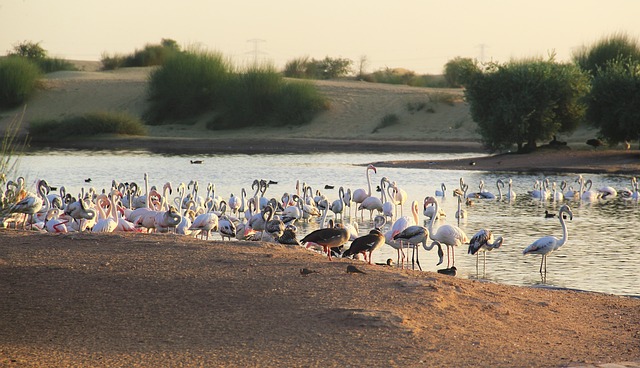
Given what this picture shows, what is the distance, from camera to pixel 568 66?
1722 inches

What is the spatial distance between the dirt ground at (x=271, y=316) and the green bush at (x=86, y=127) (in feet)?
159

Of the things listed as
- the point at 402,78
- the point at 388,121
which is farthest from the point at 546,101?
the point at 402,78

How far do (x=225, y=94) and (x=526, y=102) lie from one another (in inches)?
1274

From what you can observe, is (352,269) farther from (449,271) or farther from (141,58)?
(141,58)

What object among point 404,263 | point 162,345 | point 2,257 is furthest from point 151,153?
point 162,345

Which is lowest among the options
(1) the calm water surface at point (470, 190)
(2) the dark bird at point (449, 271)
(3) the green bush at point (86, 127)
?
(1) the calm water surface at point (470, 190)

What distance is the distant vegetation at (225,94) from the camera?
2589 inches

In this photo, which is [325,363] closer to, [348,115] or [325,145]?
[325,145]

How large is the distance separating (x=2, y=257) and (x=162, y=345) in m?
3.49

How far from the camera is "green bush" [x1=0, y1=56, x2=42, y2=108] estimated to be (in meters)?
70.4

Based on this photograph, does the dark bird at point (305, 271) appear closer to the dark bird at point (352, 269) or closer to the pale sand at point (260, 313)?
the pale sand at point (260, 313)

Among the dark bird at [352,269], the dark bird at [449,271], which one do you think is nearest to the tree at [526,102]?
the dark bird at [449,271]

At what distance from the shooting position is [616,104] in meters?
39.0

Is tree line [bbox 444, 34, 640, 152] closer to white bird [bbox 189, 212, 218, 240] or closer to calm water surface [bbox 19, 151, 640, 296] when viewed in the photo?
calm water surface [bbox 19, 151, 640, 296]
